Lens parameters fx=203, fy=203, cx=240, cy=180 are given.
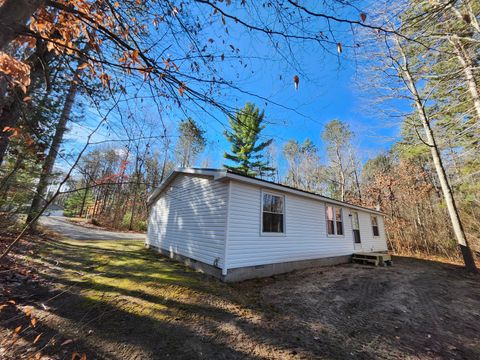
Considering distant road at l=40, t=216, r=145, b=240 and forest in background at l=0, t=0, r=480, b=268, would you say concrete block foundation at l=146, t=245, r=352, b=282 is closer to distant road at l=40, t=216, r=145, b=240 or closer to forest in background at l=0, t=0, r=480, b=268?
forest in background at l=0, t=0, r=480, b=268

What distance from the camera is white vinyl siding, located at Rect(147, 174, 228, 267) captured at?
6.16 m

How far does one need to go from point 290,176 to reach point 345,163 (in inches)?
253

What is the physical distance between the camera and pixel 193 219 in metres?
7.46

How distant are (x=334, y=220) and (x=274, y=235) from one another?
4628 mm

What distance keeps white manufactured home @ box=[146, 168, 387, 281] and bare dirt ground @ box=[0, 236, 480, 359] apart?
84 centimetres

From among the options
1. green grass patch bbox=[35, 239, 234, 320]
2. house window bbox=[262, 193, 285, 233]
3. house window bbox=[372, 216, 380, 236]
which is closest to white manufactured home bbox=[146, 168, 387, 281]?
house window bbox=[262, 193, 285, 233]

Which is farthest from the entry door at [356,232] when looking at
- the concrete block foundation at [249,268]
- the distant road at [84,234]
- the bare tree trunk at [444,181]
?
the distant road at [84,234]

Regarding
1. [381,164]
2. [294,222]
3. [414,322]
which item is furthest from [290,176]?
[414,322]

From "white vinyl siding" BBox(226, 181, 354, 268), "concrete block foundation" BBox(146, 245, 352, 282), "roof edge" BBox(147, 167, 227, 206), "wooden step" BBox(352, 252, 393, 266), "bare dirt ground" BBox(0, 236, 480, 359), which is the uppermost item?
"roof edge" BBox(147, 167, 227, 206)

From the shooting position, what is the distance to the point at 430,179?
1891 cm

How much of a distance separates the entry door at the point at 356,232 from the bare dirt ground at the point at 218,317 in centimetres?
508

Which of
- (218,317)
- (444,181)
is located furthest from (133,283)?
(444,181)

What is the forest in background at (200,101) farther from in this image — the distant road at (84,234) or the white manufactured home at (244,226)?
the distant road at (84,234)

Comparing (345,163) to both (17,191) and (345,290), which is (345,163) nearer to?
(345,290)
